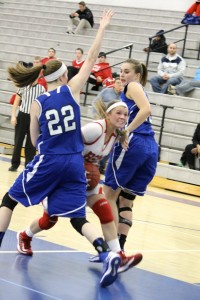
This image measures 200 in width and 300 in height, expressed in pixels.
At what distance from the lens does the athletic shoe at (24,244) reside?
5961 millimetres

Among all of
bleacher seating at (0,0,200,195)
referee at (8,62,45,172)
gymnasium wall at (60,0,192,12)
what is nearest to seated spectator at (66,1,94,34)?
bleacher seating at (0,0,200,195)

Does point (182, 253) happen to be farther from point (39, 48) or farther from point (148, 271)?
point (39, 48)

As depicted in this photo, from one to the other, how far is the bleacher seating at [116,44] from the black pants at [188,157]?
0.20m

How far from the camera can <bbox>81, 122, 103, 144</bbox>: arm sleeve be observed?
18.6 feet

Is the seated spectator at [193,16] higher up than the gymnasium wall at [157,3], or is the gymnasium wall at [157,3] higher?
the gymnasium wall at [157,3]

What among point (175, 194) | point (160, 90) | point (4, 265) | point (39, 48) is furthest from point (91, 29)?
point (4, 265)

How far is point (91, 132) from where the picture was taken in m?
5.69

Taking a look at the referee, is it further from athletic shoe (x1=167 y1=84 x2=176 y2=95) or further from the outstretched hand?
the outstretched hand

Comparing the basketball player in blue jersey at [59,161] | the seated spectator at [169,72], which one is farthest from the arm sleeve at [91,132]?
the seated spectator at [169,72]

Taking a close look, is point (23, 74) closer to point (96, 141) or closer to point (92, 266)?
point (96, 141)

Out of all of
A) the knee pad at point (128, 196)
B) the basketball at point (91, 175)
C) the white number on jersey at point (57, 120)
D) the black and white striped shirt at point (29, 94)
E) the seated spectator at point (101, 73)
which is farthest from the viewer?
the seated spectator at point (101, 73)

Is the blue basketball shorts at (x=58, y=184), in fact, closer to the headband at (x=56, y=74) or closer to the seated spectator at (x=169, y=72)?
the headband at (x=56, y=74)

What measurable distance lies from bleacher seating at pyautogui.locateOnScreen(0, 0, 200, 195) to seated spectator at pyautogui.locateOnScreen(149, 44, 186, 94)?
0.24 metres

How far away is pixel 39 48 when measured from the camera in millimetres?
19391
